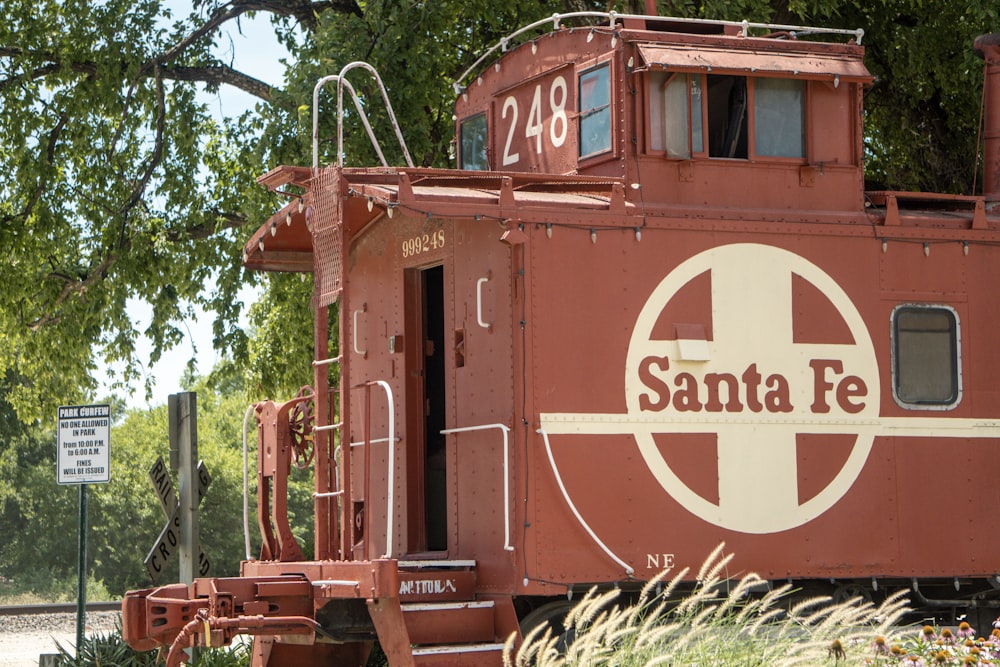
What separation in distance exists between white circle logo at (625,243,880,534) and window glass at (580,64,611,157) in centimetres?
120

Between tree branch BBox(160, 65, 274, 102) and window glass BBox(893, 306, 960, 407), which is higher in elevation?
tree branch BBox(160, 65, 274, 102)

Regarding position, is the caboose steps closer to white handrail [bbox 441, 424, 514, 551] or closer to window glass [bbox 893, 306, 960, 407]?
white handrail [bbox 441, 424, 514, 551]

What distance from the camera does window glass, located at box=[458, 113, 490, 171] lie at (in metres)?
12.2

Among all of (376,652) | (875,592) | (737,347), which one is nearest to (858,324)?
(737,347)

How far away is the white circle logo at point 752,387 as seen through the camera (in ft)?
31.8

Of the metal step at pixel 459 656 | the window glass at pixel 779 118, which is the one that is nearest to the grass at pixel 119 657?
the metal step at pixel 459 656

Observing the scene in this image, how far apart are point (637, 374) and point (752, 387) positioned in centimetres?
85

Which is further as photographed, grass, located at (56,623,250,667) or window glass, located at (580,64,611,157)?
grass, located at (56,623,250,667)

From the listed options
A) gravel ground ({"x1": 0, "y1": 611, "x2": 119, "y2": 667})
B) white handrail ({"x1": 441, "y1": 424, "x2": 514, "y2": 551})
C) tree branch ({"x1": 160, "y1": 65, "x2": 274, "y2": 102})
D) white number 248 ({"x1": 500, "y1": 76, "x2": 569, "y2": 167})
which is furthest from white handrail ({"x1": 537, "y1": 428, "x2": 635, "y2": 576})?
tree branch ({"x1": 160, "y1": 65, "x2": 274, "y2": 102})

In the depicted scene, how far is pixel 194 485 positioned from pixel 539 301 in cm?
463

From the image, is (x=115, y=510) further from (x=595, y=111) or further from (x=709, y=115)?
(x=709, y=115)

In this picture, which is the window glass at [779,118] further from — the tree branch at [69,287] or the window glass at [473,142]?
the tree branch at [69,287]

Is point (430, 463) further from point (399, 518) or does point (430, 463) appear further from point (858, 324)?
point (858, 324)

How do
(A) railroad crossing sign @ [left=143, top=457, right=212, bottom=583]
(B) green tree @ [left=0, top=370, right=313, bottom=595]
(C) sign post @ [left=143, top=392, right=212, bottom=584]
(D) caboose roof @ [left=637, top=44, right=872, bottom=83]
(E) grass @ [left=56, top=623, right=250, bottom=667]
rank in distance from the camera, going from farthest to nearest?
(B) green tree @ [left=0, top=370, right=313, bottom=595] → (E) grass @ [left=56, top=623, right=250, bottom=667] → (C) sign post @ [left=143, top=392, right=212, bottom=584] → (A) railroad crossing sign @ [left=143, top=457, right=212, bottom=583] → (D) caboose roof @ [left=637, top=44, right=872, bottom=83]
